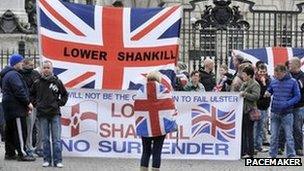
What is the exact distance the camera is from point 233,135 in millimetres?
16328

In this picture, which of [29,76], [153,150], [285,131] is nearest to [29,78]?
[29,76]

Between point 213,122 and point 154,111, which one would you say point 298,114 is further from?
point 154,111

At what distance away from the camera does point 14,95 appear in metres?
15.5

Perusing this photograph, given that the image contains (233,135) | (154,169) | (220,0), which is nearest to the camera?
(154,169)

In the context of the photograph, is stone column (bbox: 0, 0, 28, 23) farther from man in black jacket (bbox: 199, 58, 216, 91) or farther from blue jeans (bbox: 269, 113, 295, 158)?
blue jeans (bbox: 269, 113, 295, 158)

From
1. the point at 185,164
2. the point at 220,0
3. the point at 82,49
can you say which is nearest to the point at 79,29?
the point at 82,49

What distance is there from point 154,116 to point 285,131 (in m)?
Result: 3.26

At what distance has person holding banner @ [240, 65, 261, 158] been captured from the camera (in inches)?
638

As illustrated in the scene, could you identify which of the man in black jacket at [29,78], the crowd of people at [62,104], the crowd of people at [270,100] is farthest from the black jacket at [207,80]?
the man in black jacket at [29,78]

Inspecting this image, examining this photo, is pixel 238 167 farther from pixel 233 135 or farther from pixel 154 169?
pixel 154 169

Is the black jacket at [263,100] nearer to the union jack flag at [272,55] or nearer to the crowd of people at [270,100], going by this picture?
the crowd of people at [270,100]

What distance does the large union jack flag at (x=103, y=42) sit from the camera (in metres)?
15.9

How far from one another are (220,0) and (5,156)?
11.2 meters

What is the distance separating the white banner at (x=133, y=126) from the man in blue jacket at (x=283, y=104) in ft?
2.01
